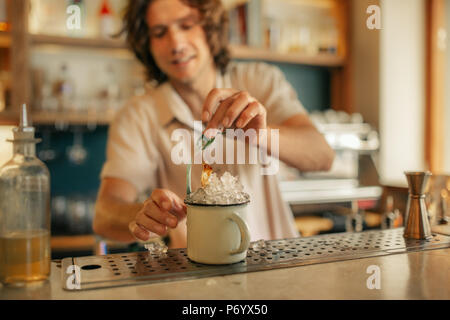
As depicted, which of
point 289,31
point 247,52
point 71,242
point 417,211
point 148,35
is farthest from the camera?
point 289,31

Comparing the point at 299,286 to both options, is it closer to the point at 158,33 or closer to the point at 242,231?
the point at 242,231

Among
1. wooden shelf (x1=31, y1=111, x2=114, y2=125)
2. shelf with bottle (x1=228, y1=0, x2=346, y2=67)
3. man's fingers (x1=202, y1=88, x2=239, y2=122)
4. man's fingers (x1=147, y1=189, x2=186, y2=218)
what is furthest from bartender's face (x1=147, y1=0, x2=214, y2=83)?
shelf with bottle (x1=228, y1=0, x2=346, y2=67)

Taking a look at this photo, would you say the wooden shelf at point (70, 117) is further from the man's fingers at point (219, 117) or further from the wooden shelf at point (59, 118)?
the man's fingers at point (219, 117)

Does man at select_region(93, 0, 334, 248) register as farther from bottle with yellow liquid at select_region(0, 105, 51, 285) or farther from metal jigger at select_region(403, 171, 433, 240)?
bottle with yellow liquid at select_region(0, 105, 51, 285)

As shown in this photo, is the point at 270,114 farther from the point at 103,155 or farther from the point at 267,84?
the point at 103,155

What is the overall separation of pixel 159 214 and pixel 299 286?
1.08 feet

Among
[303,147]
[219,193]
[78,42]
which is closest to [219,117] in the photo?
[219,193]

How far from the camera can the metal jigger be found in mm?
1041

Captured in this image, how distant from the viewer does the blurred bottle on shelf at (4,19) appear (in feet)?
8.29

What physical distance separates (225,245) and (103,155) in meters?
2.38

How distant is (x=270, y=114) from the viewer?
1.57 metres

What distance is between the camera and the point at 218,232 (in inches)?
31.3

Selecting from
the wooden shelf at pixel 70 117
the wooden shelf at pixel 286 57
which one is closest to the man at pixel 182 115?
the wooden shelf at pixel 70 117

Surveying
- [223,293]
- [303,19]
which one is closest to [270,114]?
[223,293]
